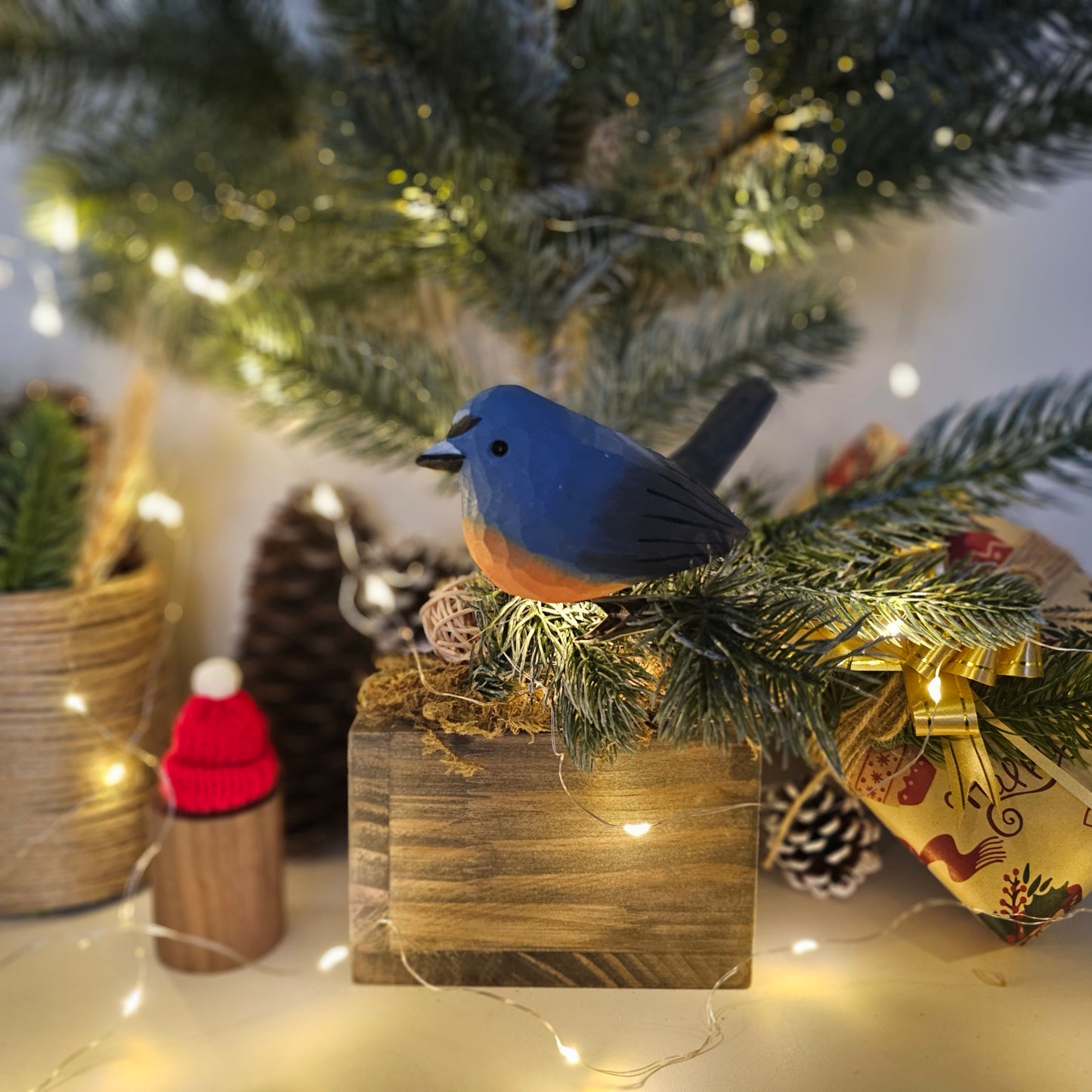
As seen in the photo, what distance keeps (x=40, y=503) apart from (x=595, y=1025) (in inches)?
19.3

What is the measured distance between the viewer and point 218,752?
57 cm

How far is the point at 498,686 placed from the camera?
50cm

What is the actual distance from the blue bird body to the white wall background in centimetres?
40

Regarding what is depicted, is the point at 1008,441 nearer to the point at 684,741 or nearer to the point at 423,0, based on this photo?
the point at 684,741

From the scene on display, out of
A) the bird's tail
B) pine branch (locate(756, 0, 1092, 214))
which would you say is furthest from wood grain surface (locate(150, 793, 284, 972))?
pine branch (locate(756, 0, 1092, 214))

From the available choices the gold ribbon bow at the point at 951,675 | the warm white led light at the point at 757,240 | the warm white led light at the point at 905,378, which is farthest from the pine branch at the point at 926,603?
the warm white led light at the point at 905,378

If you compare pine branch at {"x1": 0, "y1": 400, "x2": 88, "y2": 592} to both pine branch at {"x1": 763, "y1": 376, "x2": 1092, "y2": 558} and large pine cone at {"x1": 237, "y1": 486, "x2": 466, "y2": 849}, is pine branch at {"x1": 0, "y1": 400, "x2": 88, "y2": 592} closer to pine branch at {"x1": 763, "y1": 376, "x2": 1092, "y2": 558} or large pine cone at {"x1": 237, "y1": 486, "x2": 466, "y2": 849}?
large pine cone at {"x1": 237, "y1": 486, "x2": 466, "y2": 849}

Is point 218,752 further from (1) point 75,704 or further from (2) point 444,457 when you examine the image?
(2) point 444,457

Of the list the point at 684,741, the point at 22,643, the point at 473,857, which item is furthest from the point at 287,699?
the point at 684,741

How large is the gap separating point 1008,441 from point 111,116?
0.74 m

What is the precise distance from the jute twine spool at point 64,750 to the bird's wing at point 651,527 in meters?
0.40

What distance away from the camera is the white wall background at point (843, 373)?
30.8 inches

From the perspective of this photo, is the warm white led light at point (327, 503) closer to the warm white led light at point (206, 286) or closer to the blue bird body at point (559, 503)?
the warm white led light at point (206, 286)

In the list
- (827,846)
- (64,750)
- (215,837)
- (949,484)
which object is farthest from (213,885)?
(949,484)
